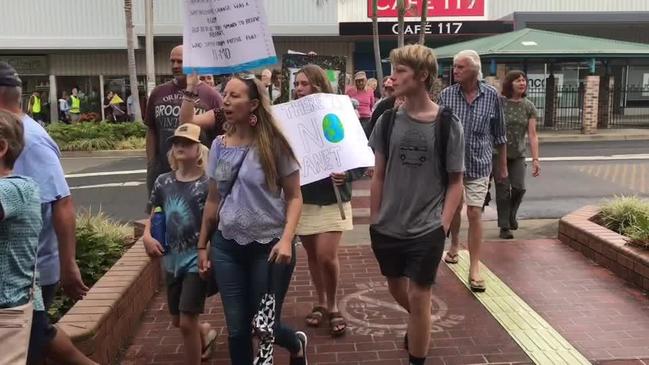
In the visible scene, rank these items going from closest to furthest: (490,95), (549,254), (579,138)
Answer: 1. (490,95)
2. (549,254)
3. (579,138)

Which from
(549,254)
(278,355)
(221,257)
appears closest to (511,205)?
(549,254)

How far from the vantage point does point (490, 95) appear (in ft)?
17.8

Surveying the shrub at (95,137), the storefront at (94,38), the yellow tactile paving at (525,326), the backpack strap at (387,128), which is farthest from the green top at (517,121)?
the storefront at (94,38)

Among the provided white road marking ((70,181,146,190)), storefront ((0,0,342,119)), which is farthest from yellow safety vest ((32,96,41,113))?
white road marking ((70,181,146,190))

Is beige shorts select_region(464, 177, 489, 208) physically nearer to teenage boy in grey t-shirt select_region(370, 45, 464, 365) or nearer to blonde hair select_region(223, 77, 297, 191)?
teenage boy in grey t-shirt select_region(370, 45, 464, 365)

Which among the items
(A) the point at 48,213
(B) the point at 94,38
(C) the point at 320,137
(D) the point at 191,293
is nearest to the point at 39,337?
(A) the point at 48,213

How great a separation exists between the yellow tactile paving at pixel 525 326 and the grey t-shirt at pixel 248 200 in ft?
6.32

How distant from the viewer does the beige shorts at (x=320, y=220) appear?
448 cm

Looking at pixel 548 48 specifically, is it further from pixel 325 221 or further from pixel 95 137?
pixel 325 221

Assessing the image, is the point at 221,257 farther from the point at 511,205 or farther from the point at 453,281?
the point at 511,205

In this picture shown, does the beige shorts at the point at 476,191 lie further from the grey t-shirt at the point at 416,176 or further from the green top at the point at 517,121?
the grey t-shirt at the point at 416,176

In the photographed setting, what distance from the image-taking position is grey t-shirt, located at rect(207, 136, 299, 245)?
328cm

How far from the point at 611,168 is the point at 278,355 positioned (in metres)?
10.8

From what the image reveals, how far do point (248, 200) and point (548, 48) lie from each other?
19.2 meters
